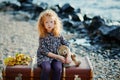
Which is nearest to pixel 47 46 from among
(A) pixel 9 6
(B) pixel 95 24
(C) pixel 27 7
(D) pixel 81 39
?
(D) pixel 81 39

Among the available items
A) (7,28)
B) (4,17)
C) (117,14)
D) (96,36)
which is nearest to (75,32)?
(96,36)

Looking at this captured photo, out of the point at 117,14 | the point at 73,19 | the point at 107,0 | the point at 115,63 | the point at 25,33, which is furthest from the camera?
the point at 107,0

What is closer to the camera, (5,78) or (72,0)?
(5,78)

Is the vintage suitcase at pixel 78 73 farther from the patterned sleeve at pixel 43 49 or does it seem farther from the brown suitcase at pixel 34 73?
the patterned sleeve at pixel 43 49

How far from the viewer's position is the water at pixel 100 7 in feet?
49.9

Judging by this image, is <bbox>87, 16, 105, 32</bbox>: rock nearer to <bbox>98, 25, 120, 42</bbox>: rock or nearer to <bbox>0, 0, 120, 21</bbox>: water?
<bbox>98, 25, 120, 42</bbox>: rock

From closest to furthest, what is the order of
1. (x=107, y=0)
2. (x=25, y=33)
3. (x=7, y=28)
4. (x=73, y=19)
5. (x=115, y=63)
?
(x=115, y=63), (x=25, y=33), (x=7, y=28), (x=73, y=19), (x=107, y=0)

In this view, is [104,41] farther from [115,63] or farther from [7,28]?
[7,28]

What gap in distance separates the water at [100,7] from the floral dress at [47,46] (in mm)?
9059

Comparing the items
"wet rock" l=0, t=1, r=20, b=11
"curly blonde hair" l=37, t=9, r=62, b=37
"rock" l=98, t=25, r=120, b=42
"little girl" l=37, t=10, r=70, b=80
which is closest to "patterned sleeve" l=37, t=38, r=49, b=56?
"little girl" l=37, t=10, r=70, b=80

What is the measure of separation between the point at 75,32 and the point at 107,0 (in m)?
8.73

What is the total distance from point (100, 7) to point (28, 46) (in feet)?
30.4

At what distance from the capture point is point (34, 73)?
5.08 metres

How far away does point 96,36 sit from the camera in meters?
10.1
